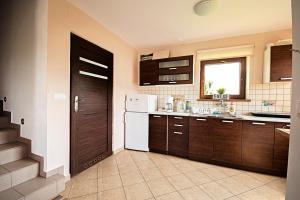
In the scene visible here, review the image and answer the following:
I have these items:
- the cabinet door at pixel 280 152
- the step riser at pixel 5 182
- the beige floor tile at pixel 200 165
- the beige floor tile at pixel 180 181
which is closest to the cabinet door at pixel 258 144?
the cabinet door at pixel 280 152

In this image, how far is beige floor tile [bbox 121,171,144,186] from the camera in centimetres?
208

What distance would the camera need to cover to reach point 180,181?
6.99 ft

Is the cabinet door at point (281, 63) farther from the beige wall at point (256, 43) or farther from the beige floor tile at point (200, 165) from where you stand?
the beige floor tile at point (200, 165)

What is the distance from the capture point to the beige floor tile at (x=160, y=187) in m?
1.87

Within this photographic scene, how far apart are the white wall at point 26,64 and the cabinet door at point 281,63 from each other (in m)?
3.37

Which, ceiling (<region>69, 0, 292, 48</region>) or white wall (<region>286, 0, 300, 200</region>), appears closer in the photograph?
white wall (<region>286, 0, 300, 200</region>)

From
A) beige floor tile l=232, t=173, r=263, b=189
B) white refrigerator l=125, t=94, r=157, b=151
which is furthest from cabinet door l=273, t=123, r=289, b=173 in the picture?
white refrigerator l=125, t=94, r=157, b=151

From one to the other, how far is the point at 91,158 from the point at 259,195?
7.86 ft

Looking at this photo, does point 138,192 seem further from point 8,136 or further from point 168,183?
point 8,136

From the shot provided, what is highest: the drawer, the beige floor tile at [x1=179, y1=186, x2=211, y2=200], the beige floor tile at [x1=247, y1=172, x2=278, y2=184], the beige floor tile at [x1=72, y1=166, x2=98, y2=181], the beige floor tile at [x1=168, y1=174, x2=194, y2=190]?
the drawer

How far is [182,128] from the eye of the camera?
2.97 metres

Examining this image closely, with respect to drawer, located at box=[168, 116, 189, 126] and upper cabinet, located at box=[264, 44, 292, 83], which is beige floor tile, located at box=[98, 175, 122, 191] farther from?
upper cabinet, located at box=[264, 44, 292, 83]

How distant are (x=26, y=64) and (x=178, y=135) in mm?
2671

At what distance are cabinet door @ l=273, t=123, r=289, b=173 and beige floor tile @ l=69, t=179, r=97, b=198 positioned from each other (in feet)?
8.64
